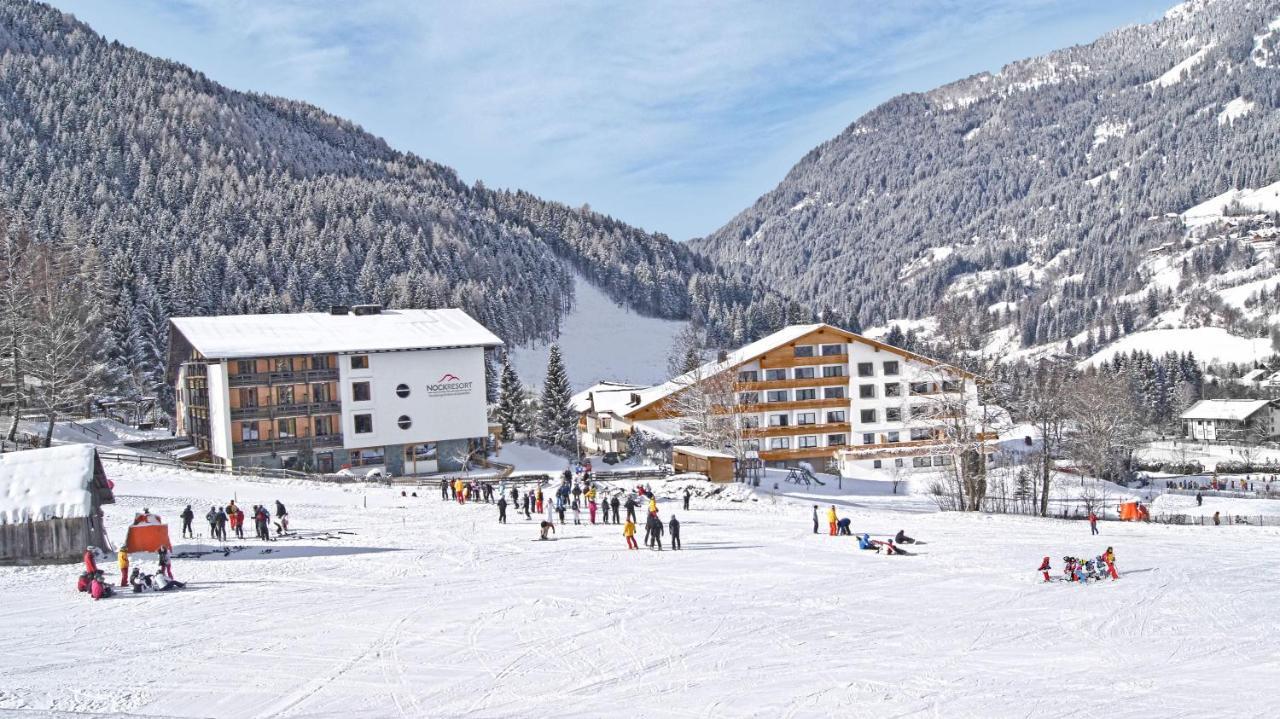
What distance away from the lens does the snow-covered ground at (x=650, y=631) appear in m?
15.6

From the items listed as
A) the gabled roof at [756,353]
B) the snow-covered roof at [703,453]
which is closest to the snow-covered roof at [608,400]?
the gabled roof at [756,353]

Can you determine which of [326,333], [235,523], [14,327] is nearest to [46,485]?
[235,523]

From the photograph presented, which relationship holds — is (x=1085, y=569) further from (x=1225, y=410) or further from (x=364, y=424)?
(x=1225, y=410)

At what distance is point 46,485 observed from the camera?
26.5 metres

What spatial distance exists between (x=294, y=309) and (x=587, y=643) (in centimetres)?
10470

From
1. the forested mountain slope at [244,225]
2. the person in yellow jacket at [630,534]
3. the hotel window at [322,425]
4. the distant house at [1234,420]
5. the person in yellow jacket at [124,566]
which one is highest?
the forested mountain slope at [244,225]

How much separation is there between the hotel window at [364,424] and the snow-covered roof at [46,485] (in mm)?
26066

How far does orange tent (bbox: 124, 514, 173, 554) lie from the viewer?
1068 inches

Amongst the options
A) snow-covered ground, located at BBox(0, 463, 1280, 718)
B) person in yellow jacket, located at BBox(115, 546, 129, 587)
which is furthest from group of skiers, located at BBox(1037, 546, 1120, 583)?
person in yellow jacket, located at BBox(115, 546, 129, 587)

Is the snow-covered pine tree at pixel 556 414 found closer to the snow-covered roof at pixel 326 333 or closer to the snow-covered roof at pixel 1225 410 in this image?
the snow-covered roof at pixel 326 333

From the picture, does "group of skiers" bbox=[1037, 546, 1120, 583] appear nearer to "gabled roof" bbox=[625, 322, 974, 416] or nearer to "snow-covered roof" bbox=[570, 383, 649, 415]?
"gabled roof" bbox=[625, 322, 974, 416]

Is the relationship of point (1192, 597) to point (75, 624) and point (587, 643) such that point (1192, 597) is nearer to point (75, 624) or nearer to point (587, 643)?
point (587, 643)

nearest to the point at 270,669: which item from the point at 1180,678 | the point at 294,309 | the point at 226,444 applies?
the point at 1180,678

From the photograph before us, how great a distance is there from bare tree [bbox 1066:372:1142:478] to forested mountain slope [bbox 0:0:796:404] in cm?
7736
